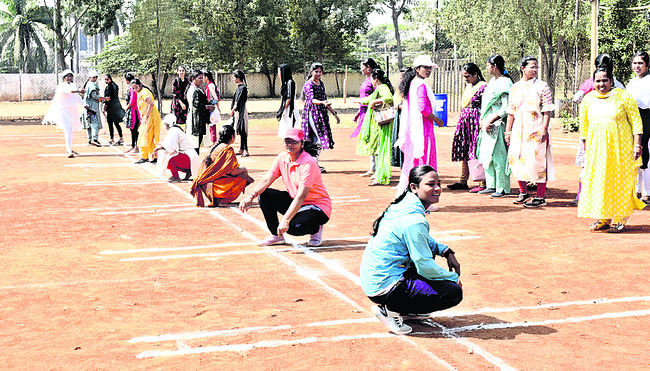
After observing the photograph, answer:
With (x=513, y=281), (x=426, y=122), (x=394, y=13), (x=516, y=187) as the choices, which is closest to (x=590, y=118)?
(x=426, y=122)

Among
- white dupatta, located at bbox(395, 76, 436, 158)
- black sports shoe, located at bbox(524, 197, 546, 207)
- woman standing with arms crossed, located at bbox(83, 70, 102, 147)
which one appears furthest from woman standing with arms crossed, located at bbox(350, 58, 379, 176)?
woman standing with arms crossed, located at bbox(83, 70, 102, 147)

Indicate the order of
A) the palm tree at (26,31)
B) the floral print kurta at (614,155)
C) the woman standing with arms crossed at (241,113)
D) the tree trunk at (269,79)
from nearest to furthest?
the floral print kurta at (614,155) → the woman standing with arms crossed at (241,113) → the tree trunk at (269,79) → the palm tree at (26,31)

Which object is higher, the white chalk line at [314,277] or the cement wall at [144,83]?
the cement wall at [144,83]

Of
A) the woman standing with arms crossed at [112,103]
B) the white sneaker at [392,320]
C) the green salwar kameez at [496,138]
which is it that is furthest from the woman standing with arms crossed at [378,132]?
the woman standing with arms crossed at [112,103]

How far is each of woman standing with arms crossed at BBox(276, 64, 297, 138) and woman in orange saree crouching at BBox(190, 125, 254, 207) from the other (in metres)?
5.18

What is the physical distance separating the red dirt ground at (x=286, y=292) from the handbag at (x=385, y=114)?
1.39 m

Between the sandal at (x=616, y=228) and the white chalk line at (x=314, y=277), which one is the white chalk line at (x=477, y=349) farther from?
the sandal at (x=616, y=228)

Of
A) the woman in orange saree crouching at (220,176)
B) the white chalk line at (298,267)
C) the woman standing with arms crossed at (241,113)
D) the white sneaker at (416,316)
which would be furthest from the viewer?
the woman standing with arms crossed at (241,113)

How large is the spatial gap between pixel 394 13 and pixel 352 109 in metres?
26.1

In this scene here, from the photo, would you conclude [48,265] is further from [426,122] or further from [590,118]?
[590,118]

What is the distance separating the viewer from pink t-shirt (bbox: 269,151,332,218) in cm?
764

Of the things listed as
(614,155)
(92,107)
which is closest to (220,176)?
(614,155)

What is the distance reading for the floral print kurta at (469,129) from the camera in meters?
11.8

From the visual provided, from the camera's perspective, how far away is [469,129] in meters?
11.9
